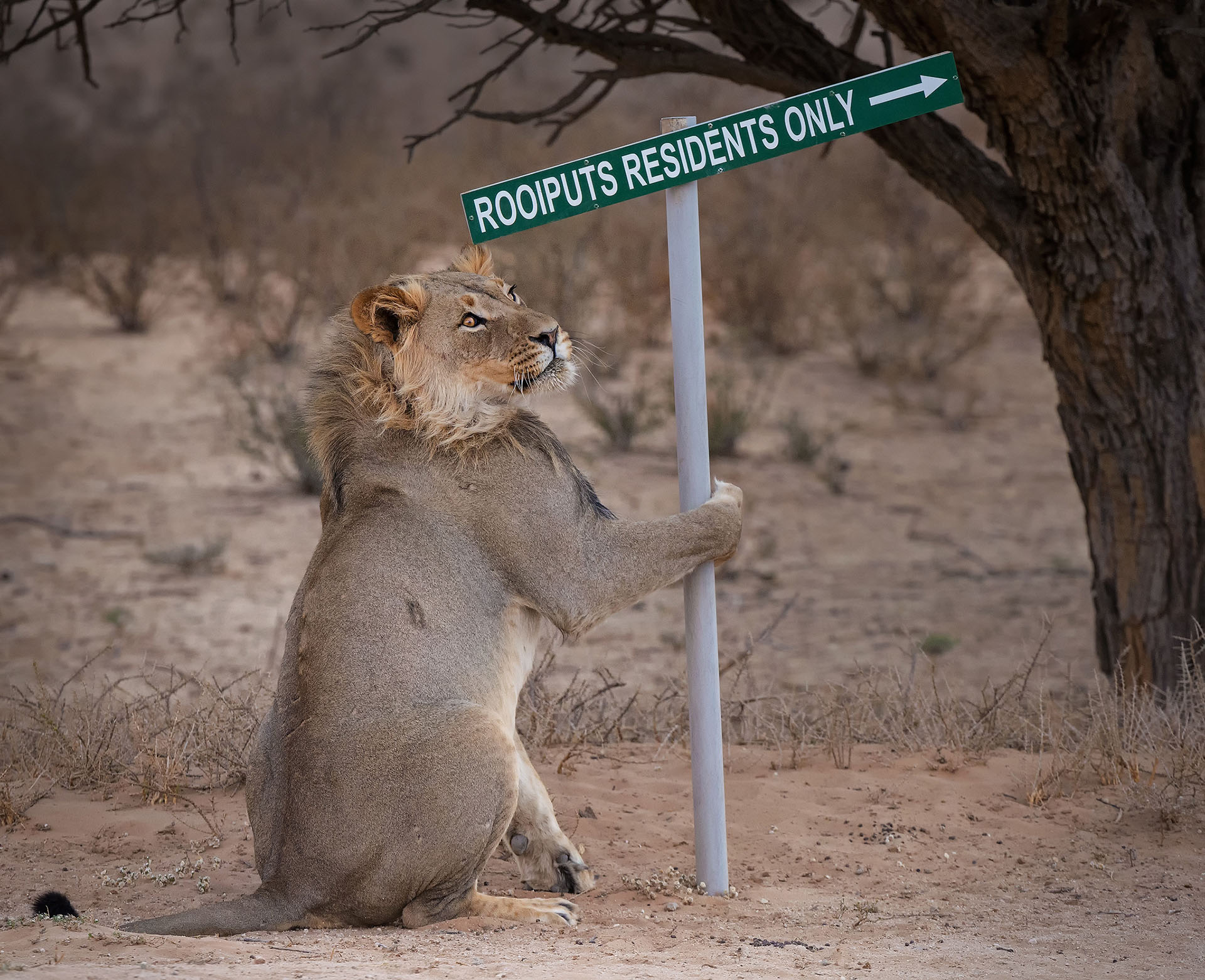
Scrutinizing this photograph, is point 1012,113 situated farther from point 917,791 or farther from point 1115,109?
point 917,791

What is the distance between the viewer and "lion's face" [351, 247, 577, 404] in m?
3.92

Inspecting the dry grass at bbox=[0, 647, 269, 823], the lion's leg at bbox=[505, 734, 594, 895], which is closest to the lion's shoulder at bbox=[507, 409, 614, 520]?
the lion's leg at bbox=[505, 734, 594, 895]

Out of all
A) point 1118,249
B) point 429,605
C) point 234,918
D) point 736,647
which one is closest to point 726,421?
point 736,647

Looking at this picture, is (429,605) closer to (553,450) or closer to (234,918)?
(553,450)

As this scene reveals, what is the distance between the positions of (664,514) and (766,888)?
6.99 meters

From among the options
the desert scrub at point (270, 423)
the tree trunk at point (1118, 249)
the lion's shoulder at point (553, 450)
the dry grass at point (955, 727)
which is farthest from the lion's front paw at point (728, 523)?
the desert scrub at point (270, 423)

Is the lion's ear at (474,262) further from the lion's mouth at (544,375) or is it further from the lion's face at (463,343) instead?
the lion's mouth at (544,375)

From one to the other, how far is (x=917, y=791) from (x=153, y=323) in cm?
1509

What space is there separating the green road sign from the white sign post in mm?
100

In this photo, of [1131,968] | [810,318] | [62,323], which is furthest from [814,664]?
[62,323]

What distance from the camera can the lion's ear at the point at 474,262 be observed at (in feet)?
14.4

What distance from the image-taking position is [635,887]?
4.09 meters

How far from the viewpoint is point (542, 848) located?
417 centimetres

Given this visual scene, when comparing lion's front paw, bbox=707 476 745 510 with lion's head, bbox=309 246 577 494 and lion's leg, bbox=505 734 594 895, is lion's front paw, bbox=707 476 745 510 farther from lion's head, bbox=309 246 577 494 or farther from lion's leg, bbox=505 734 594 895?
lion's leg, bbox=505 734 594 895
